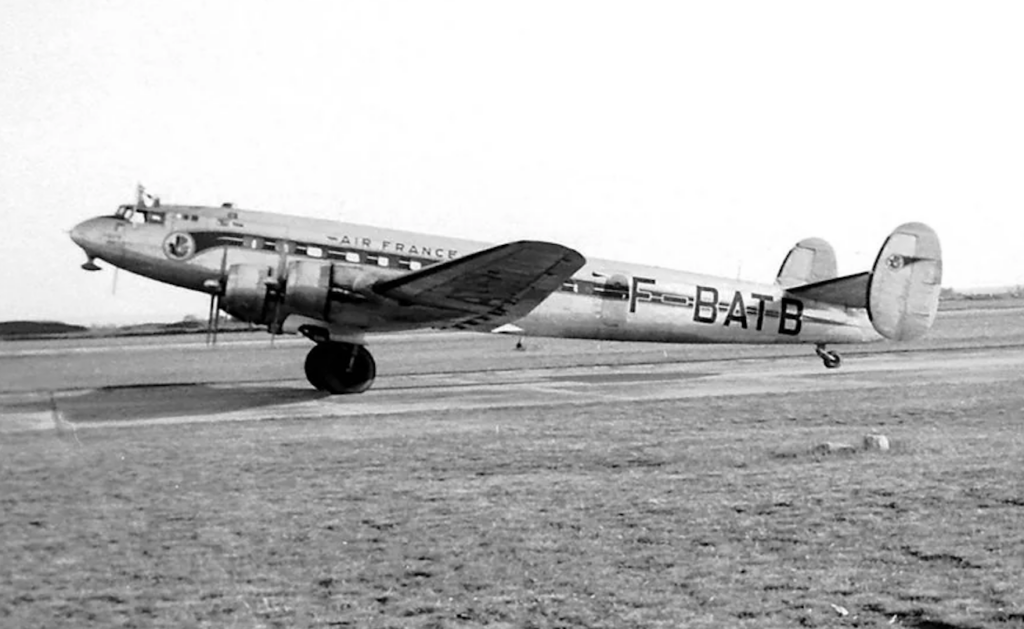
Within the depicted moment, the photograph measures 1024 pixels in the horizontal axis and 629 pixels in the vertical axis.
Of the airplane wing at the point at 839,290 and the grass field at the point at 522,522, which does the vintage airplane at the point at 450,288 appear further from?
the grass field at the point at 522,522

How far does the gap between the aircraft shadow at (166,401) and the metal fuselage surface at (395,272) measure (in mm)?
1736

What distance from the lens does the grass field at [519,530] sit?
18.6ft

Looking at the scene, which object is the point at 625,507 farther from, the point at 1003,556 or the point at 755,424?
the point at 755,424

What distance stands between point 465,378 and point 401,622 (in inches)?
666

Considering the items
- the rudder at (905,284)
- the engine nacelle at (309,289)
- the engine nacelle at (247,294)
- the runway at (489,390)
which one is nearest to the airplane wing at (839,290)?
the rudder at (905,284)

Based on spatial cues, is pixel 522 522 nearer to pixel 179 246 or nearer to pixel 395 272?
pixel 395 272

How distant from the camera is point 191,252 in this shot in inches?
746

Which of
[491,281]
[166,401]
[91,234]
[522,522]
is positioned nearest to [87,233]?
[91,234]

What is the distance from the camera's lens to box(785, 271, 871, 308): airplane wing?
22750mm

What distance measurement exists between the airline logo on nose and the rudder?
13202mm

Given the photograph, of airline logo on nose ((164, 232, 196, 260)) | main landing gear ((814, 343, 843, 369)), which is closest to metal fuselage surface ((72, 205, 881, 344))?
airline logo on nose ((164, 232, 196, 260))

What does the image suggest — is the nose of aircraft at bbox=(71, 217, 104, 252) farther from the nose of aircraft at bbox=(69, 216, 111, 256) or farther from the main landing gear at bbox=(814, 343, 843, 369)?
the main landing gear at bbox=(814, 343, 843, 369)

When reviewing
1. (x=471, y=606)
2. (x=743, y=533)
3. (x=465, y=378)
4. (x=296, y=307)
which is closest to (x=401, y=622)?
(x=471, y=606)

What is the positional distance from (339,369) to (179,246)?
342 cm
